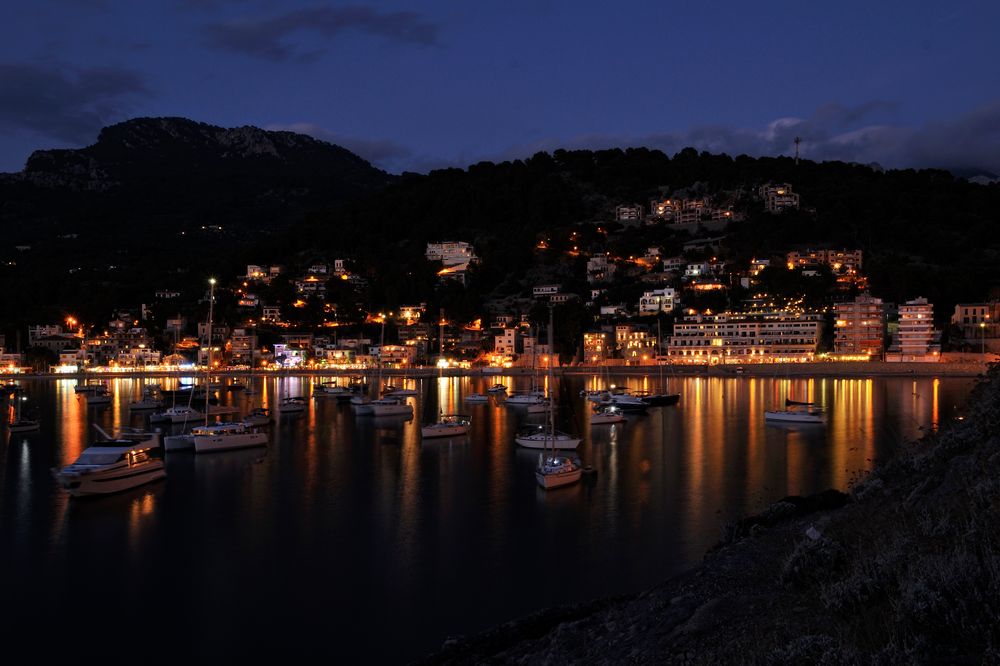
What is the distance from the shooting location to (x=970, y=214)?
10875cm

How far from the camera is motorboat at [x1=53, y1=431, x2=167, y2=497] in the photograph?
19953 mm

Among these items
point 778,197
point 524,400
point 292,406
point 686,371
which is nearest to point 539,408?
point 524,400

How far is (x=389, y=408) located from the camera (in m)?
40.5

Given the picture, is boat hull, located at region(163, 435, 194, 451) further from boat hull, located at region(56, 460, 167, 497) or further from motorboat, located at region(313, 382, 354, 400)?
motorboat, located at region(313, 382, 354, 400)

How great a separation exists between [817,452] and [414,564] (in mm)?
17920

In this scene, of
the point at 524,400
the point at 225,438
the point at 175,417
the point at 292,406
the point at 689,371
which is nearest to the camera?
the point at 225,438

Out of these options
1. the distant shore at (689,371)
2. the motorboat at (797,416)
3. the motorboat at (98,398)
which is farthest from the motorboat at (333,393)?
the motorboat at (797,416)

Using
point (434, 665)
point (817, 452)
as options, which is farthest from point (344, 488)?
point (817, 452)

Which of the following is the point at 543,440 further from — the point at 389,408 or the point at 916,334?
the point at 916,334

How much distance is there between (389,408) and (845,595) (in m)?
36.7

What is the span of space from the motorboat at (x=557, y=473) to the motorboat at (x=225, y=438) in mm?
13094

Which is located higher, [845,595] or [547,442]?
[845,595]

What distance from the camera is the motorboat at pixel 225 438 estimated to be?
27547 millimetres

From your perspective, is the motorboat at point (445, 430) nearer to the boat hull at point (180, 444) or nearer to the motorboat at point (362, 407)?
the boat hull at point (180, 444)
